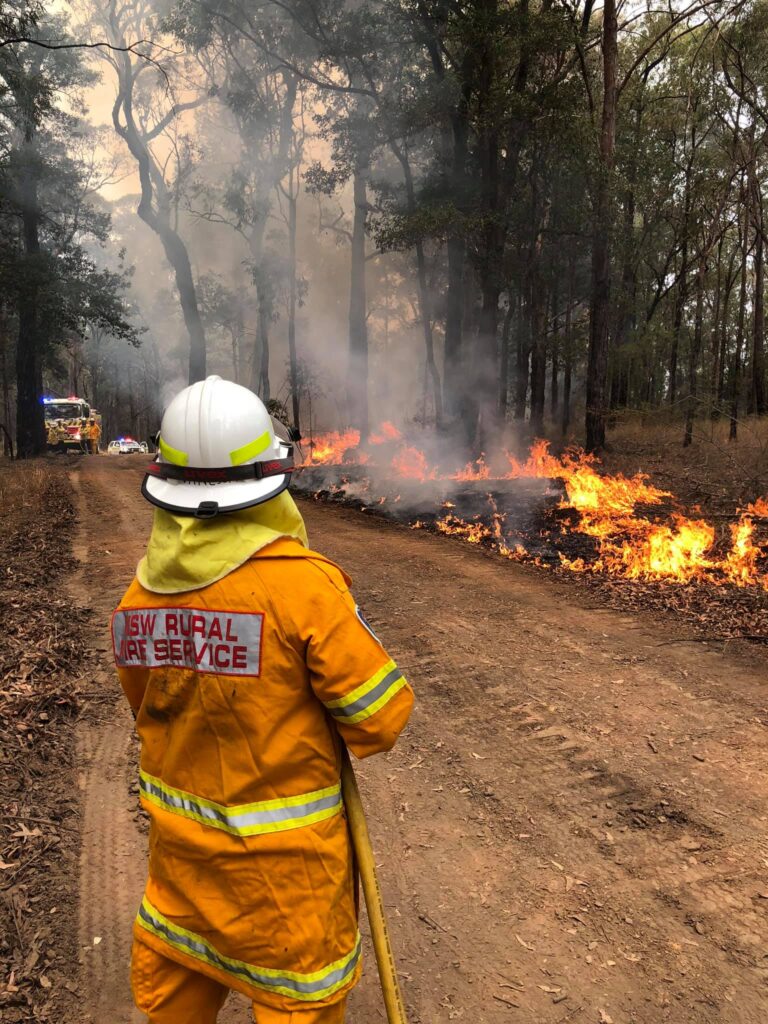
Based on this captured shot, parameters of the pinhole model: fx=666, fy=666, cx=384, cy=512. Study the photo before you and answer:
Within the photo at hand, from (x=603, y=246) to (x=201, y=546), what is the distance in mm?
16904

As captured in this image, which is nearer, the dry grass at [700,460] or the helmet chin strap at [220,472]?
the helmet chin strap at [220,472]

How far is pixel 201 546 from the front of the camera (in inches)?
65.1

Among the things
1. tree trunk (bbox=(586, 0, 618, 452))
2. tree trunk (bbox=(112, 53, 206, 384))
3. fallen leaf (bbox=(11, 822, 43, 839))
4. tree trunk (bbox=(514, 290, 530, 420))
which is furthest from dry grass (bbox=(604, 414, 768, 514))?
tree trunk (bbox=(112, 53, 206, 384))

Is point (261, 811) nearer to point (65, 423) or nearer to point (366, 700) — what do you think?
point (366, 700)

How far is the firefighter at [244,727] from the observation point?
1599 millimetres

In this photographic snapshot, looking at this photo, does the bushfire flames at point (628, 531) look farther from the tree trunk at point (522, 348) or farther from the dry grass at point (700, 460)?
the tree trunk at point (522, 348)

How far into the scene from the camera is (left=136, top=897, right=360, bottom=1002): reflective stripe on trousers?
158cm

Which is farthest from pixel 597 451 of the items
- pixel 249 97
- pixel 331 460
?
pixel 249 97

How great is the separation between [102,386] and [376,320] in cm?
2504

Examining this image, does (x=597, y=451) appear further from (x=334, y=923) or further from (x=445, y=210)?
(x=334, y=923)

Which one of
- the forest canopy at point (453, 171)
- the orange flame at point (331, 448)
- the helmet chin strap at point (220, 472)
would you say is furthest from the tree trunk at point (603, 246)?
the helmet chin strap at point (220, 472)

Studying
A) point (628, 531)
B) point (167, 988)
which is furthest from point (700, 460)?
point (167, 988)

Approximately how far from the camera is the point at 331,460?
2305cm

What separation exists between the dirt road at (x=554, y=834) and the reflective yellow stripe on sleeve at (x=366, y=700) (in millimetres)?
1482
